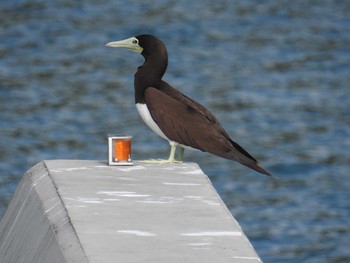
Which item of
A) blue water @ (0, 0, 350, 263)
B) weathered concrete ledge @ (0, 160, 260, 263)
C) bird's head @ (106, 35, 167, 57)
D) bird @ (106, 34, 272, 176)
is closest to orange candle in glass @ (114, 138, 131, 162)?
weathered concrete ledge @ (0, 160, 260, 263)

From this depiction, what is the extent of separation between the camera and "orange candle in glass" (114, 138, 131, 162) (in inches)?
390

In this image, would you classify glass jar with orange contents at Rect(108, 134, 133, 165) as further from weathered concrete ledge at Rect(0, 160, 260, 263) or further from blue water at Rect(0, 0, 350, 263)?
blue water at Rect(0, 0, 350, 263)

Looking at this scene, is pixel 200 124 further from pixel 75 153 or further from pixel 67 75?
pixel 67 75

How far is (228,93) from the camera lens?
21828 millimetres

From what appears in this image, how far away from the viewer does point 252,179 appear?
18.3 m

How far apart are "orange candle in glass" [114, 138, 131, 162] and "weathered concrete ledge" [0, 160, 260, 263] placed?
0.36ft

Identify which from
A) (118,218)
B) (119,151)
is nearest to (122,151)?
(119,151)

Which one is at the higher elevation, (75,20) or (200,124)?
(200,124)

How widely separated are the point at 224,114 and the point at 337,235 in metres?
4.76

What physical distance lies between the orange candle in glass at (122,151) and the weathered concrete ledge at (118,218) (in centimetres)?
11

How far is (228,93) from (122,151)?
12.0 meters

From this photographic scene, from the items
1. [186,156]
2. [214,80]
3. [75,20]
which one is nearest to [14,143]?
[186,156]

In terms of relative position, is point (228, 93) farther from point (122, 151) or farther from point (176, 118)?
point (122, 151)

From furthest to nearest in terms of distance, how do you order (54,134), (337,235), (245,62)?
(245,62)
(54,134)
(337,235)
